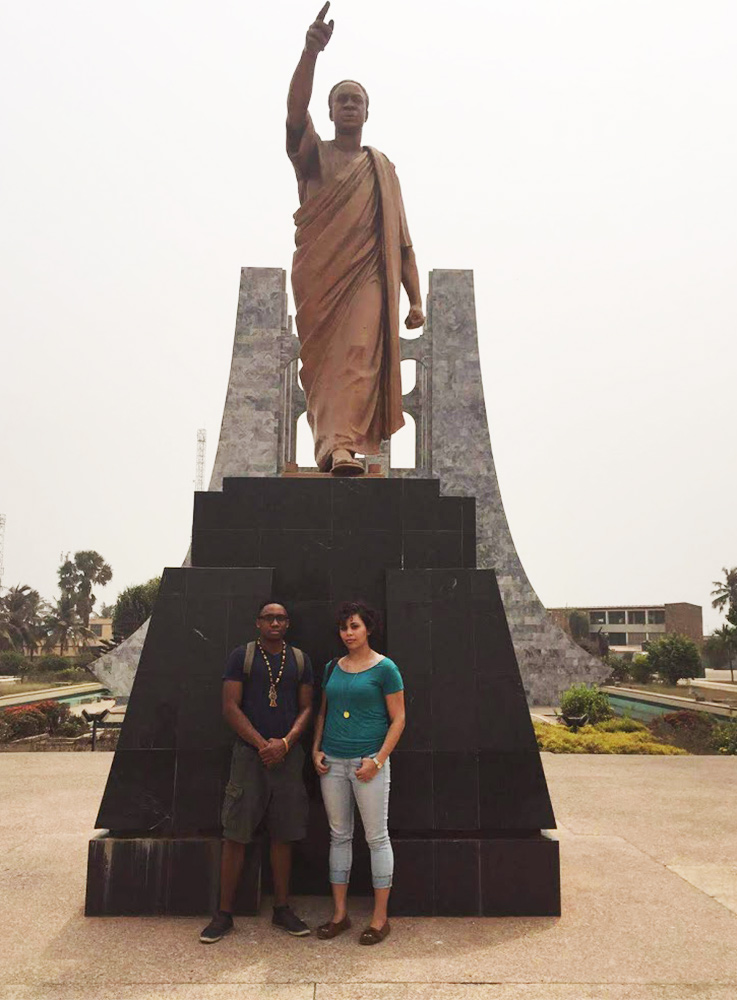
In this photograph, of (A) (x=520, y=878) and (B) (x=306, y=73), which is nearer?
(A) (x=520, y=878)

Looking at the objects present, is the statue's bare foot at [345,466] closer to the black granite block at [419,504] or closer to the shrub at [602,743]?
the black granite block at [419,504]

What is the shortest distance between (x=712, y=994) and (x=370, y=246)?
4.48 meters

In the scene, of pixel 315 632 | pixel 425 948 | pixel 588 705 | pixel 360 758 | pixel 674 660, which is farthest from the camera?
pixel 674 660

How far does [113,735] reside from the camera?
12.7 metres

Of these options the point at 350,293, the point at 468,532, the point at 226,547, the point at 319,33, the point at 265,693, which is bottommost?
the point at 265,693

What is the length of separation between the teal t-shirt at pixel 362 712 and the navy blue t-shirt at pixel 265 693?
0.81 ft

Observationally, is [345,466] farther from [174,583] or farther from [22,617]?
[22,617]

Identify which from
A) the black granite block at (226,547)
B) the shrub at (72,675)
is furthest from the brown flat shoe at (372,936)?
the shrub at (72,675)

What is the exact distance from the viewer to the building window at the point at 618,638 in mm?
74125

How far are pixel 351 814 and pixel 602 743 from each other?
349 inches

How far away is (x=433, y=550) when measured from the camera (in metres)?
4.62

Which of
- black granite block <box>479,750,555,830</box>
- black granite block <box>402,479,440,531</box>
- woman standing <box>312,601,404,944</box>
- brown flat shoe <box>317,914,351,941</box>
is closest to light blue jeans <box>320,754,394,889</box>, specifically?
woman standing <box>312,601,404,944</box>

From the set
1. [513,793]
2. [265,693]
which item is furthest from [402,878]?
[265,693]

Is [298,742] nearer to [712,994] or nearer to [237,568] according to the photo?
[237,568]
